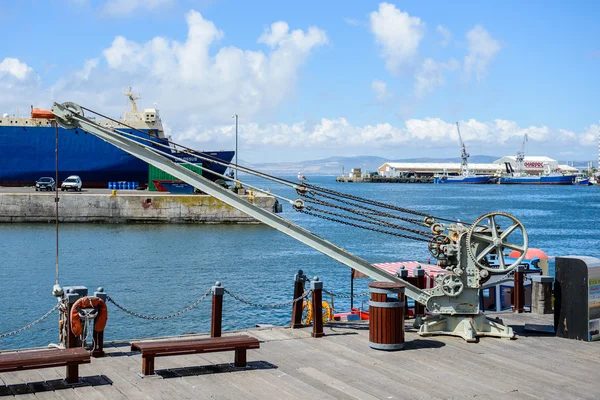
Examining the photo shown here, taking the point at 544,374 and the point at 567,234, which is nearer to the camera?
the point at 544,374

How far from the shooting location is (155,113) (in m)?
86.4

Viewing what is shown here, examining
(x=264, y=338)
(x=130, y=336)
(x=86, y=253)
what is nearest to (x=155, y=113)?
(x=86, y=253)

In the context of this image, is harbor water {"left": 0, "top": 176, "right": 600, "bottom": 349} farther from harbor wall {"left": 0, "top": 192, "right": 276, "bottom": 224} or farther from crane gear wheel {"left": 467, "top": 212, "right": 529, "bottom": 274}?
crane gear wheel {"left": 467, "top": 212, "right": 529, "bottom": 274}

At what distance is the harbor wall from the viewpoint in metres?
58.4

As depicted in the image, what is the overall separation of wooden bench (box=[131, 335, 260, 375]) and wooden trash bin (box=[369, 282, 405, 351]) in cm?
222

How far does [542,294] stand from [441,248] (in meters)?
4.04

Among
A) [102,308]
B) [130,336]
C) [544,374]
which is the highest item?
[102,308]

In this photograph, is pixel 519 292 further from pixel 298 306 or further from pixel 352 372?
pixel 352 372

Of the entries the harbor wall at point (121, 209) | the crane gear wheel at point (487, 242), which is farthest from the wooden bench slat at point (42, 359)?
the harbor wall at point (121, 209)

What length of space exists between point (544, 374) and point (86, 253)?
3535 cm

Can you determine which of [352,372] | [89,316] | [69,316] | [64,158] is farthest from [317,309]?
[64,158]

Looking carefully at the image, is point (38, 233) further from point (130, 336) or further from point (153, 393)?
point (153, 393)

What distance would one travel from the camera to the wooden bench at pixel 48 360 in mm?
9078

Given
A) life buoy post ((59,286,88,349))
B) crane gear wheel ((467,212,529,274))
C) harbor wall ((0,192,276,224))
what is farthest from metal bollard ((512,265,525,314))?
harbor wall ((0,192,276,224))
